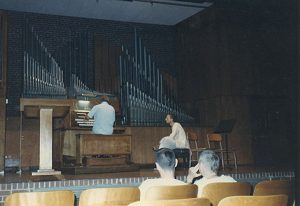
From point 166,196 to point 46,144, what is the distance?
3388 millimetres

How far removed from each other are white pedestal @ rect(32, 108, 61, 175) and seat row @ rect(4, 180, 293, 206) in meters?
2.95

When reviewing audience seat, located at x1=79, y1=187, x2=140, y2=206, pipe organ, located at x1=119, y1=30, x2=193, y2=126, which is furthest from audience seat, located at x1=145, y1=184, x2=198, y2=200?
pipe organ, located at x1=119, y1=30, x2=193, y2=126

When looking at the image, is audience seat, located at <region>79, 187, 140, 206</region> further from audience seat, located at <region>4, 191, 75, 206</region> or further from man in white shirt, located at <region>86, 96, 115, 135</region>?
man in white shirt, located at <region>86, 96, 115, 135</region>

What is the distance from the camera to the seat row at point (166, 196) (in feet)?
8.33

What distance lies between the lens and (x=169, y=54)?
11.4m

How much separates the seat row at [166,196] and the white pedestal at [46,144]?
9.67ft

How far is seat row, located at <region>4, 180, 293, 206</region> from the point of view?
2.54 m

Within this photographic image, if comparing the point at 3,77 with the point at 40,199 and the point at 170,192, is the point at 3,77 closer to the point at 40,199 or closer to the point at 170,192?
the point at 40,199

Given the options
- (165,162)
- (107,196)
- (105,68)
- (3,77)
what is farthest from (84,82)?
(107,196)

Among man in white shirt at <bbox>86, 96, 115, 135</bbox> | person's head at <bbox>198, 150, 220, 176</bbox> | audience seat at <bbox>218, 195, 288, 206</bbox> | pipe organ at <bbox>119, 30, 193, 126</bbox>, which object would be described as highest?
pipe organ at <bbox>119, 30, 193, 126</bbox>

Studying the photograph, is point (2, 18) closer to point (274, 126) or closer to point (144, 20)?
point (144, 20)

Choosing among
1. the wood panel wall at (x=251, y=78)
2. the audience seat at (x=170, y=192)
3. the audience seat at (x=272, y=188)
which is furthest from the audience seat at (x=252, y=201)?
the wood panel wall at (x=251, y=78)

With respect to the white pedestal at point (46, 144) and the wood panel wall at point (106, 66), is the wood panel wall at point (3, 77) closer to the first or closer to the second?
the white pedestal at point (46, 144)

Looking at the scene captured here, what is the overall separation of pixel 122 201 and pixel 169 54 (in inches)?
338
